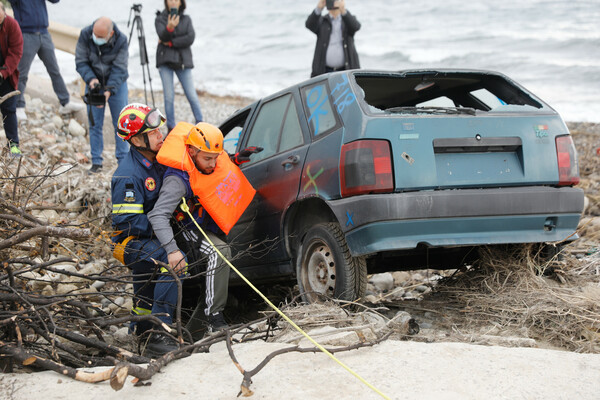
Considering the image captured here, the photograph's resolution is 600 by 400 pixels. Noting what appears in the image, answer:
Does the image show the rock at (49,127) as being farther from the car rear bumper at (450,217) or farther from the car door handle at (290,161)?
the car rear bumper at (450,217)

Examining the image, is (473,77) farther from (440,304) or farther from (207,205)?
(207,205)

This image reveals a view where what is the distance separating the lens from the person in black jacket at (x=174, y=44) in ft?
32.6

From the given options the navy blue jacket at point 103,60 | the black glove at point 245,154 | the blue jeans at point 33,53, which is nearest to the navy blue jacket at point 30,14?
the blue jeans at point 33,53

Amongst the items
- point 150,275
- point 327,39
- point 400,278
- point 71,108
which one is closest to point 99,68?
point 327,39

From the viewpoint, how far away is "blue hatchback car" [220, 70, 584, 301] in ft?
14.2

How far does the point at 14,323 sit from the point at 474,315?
9.57ft

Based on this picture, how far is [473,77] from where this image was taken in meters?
5.37

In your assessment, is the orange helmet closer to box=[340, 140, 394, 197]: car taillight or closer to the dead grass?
box=[340, 140, 394, 197]: car taillight

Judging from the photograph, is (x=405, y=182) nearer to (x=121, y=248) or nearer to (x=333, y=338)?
(x=333, y=338)

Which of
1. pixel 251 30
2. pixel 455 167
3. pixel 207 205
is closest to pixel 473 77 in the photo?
pixel 455 167

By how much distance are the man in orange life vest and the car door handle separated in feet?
1.20

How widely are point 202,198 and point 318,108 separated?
3.39ft

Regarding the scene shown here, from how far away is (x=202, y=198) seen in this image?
16.5 ft

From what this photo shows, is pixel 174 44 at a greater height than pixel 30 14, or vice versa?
pixel 30 14
